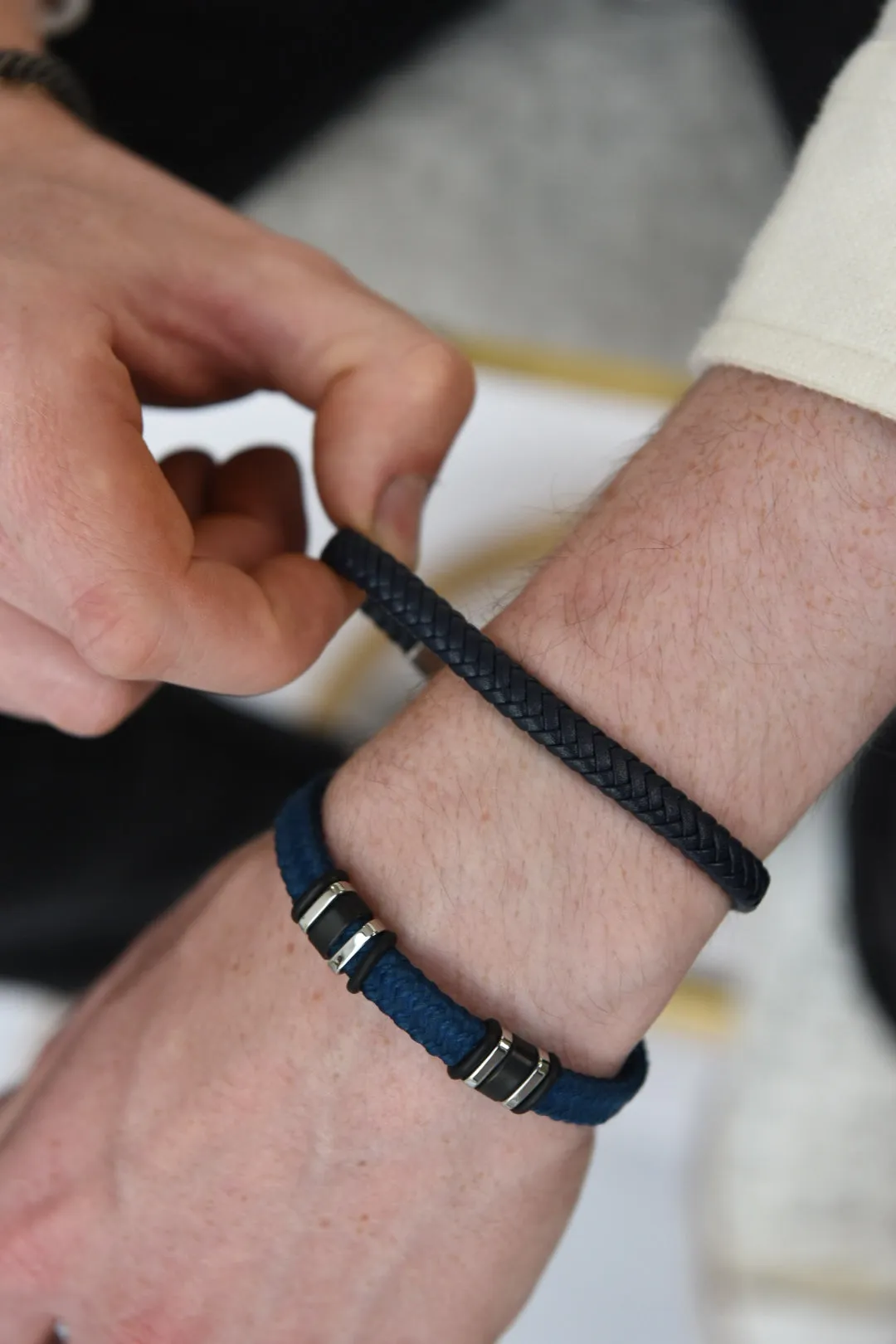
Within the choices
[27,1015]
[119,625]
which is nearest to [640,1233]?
[27,1015]

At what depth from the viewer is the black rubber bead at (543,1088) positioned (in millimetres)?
431

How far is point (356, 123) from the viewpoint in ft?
3.02

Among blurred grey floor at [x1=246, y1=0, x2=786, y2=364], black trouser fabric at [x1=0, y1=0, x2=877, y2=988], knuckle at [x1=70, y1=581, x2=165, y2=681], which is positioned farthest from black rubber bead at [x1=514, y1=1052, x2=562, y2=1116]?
blurred grey floor at [x1=246, y1=0, x2=786, y2=364]

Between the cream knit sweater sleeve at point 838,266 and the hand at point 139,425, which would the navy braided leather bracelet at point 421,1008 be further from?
the cream knit sweater sleeve at point 838,266

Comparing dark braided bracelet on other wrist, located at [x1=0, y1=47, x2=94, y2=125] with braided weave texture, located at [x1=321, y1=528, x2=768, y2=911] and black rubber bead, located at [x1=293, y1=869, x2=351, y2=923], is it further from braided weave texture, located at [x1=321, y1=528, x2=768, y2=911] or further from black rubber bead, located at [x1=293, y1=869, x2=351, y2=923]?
black rubber bead, located at [x1=293, y1=869, x2=351, y2=923]

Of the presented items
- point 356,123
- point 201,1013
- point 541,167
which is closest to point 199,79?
point 356,123

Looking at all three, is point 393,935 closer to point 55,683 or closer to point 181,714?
point 55,683

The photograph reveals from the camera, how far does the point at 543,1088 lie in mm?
432

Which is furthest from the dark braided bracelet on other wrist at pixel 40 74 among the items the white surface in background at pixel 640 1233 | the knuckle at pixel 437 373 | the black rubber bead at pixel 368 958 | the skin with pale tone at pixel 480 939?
the white surface in background at pixel 640 1233

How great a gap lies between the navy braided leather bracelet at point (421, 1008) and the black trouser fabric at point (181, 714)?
372 millimetres

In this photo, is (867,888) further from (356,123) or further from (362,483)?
(356,123)

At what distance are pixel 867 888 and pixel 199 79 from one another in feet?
2.84

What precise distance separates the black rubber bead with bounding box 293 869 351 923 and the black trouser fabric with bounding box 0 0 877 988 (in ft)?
1.22

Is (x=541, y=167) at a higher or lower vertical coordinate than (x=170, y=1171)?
higher
